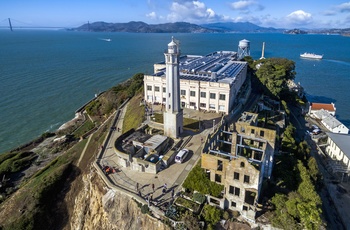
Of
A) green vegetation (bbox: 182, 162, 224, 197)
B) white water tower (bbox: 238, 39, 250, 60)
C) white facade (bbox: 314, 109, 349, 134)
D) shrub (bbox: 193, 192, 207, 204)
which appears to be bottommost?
white facade (bbox: 314, 109, 349, 134)

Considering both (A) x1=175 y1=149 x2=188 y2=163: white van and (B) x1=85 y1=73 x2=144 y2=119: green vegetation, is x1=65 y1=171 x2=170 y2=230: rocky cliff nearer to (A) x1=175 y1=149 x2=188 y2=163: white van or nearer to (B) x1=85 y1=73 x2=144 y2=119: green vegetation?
(A) x1=175 y1=149 x2=188 y2=163: white van

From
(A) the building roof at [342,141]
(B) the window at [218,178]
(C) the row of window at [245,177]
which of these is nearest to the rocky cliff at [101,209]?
(B) the window at [218,178]

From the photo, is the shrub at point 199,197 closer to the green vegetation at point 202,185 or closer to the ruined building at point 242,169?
the green vegetation at point 202,185

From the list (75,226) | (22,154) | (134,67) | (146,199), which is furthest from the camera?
(134,67)

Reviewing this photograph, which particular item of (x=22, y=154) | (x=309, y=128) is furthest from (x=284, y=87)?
(x=22, y=154)

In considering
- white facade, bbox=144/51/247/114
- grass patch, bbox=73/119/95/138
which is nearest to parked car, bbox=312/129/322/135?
white facade, bbox=144/51/247/114

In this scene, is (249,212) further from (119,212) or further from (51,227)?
(51,227)

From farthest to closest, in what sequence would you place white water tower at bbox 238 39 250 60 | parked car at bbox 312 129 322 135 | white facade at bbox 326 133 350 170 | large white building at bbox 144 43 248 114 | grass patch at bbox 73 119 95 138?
white water tower at bbox 238 39 250 60
grass patch at bbox 73 119 95 138
parked car at bbox 312 129 322 135
large white building at bbox 144 43 248 114
white facade at bbox 326 133 350 170
